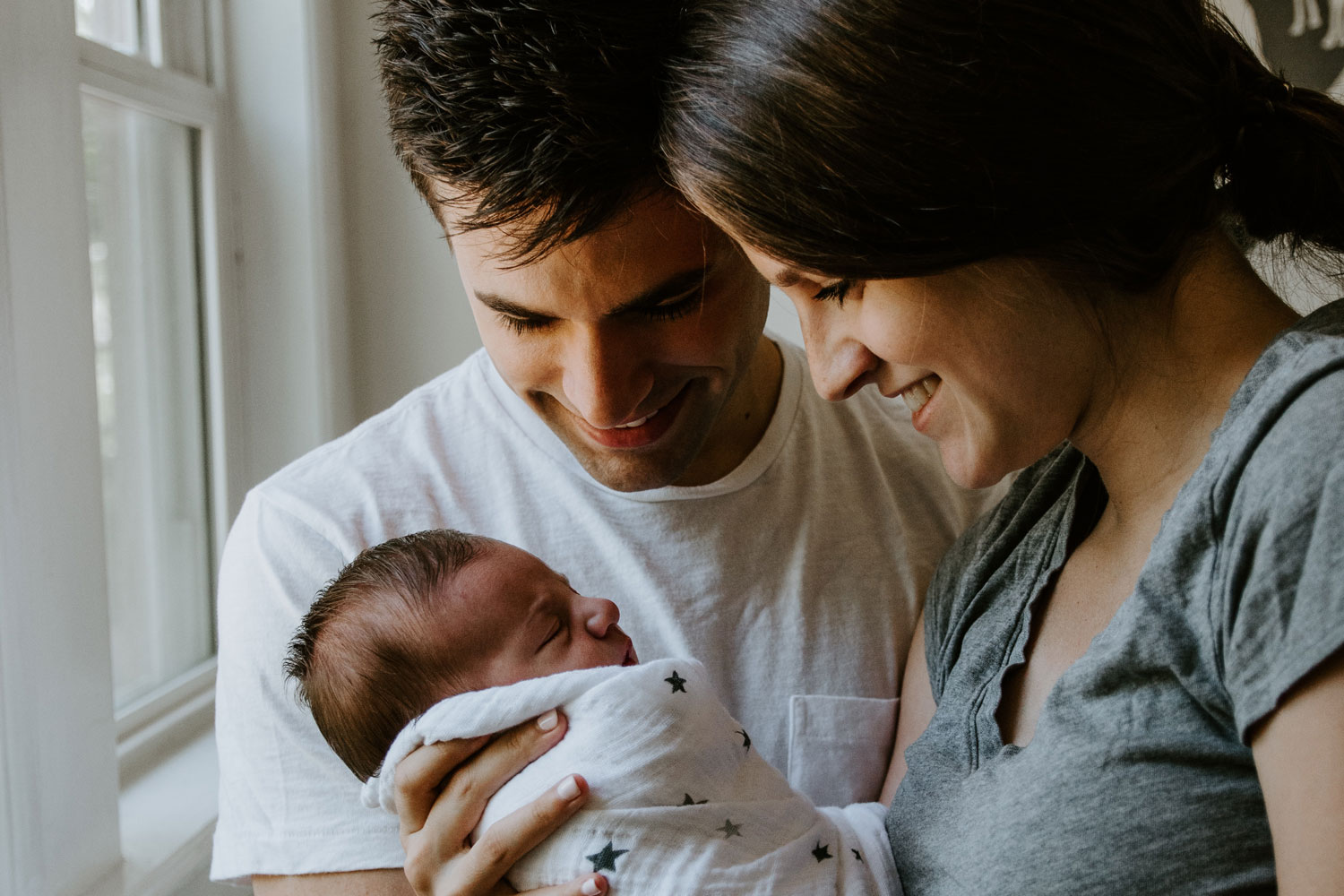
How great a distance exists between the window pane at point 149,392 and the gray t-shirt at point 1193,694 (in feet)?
4.92

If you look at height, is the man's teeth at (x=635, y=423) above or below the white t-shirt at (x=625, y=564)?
above

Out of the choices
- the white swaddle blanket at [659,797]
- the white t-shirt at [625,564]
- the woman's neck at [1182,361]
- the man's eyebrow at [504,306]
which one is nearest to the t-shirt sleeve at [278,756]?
the white t-shirt at [625,564]

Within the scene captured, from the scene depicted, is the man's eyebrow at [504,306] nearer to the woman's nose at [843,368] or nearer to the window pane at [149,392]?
the woman's nose at [843,368]

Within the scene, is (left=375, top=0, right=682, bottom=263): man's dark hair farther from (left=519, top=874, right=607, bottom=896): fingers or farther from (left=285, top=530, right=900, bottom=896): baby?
(left=519, top=874, right=607, bottom=896): fingers

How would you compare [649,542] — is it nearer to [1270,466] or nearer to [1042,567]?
[1042,567]

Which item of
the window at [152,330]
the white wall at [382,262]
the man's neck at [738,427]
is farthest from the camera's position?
the white wall at [382,262]

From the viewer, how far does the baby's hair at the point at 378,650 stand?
45.6 inches

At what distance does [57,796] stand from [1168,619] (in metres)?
1.41

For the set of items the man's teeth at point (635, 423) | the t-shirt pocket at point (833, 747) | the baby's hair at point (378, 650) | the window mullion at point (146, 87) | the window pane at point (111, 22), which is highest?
the window pane at point (111, 22)

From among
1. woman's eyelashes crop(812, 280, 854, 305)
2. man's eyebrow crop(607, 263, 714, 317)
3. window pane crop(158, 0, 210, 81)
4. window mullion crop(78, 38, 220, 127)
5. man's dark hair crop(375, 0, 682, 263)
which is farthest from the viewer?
window pane crop(158, 0, 210, 81)

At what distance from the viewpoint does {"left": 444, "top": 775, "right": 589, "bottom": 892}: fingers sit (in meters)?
1.04

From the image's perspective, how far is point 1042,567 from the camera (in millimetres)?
1164

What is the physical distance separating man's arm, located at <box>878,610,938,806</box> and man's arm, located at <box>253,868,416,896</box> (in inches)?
23.7

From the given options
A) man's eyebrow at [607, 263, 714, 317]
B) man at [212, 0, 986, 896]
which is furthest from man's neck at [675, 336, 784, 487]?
man's eyebrow at [607, 263, 714, 317]
